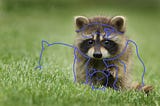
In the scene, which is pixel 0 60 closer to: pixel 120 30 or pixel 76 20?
pixel 76 20

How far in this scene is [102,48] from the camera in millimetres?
5863

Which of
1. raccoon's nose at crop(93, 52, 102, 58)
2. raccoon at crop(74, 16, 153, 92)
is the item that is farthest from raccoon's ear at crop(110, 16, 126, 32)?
raccoon's nose at crop(93, 52, 102, 58)

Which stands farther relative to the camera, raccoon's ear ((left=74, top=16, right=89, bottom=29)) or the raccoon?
→ raccoon's ear ((left=74, top=16, right=89, bottom=29))

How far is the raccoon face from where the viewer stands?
584cm

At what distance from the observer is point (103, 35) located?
5.94 meters

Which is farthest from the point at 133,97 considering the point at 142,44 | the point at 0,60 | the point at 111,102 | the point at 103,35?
the point at 142,44

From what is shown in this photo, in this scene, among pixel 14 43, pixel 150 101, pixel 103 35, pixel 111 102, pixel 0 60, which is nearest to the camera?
pixel 111 102

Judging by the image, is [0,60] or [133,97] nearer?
[133,97]

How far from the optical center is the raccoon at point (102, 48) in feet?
19.5

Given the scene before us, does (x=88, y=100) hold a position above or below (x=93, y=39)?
below

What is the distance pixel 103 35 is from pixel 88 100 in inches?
58.2

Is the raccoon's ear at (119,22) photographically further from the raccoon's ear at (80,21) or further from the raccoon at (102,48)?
the raccoon's ear at (80,21)

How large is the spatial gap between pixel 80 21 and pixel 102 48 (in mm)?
685

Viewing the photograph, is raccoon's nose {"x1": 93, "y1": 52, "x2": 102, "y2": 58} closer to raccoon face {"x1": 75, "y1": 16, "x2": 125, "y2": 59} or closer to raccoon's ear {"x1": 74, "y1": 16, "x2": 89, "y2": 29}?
raccoon face {"x1": 75, "y1": 16, "x2": 125, "y2": 59}
